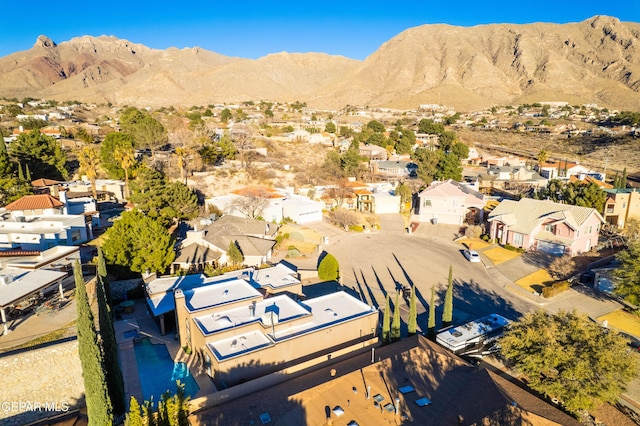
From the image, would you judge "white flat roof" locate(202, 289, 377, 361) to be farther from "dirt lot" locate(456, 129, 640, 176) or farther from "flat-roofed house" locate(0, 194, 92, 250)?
"dirt lot" locate(456, 129, 640, 176)

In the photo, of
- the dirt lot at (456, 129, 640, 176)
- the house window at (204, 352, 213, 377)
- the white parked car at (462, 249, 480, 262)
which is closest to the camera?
the house window at (204, 352, 213, 377)

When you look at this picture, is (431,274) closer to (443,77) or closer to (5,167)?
(5,167)

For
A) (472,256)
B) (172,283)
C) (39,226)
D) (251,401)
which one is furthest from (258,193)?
(251,401)

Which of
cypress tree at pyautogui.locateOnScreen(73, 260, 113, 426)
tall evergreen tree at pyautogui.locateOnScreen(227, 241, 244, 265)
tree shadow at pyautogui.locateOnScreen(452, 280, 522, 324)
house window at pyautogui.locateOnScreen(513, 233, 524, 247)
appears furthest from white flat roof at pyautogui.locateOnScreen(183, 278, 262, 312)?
house window at pyautogui.locateOnScreen(513, 233, 524, 247)

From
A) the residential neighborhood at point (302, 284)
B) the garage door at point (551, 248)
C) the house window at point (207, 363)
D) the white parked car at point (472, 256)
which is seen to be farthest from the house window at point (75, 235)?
the garage door at point (551, 248)

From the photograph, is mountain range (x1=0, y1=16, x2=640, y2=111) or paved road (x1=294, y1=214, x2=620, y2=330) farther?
mountain range (x1=0, y1=16, x2=640, y2=111)

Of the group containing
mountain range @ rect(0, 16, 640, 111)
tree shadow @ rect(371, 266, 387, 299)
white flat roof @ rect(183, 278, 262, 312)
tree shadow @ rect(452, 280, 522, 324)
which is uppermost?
mountain range @ rect(0, 16, 640, 111)

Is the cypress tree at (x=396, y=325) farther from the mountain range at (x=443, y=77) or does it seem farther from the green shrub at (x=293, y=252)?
the mountain range at (x=443, y=77)
